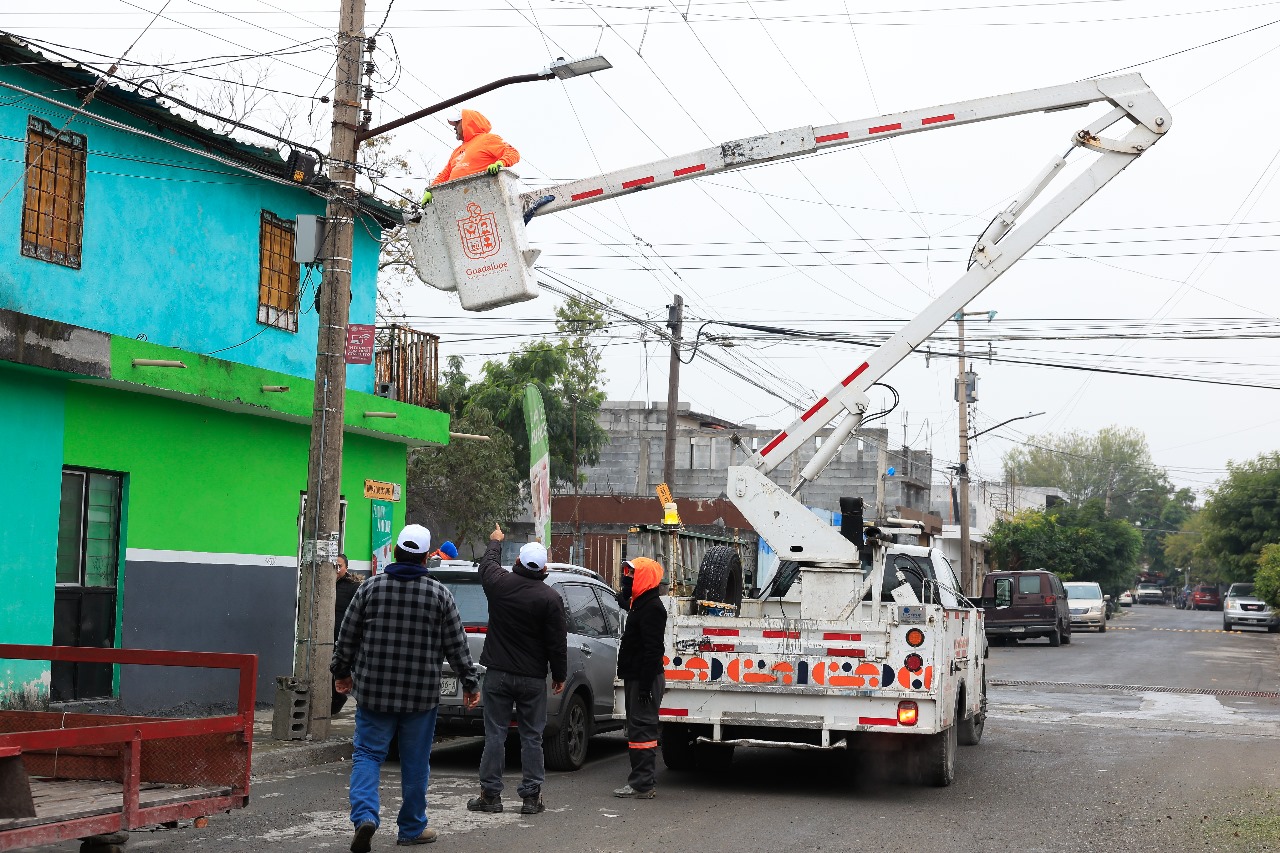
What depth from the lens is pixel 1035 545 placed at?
53875 millimetres

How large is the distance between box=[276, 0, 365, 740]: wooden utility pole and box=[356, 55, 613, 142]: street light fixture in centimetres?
31

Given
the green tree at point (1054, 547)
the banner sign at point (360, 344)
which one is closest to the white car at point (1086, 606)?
the green tree at point (1054, 547)

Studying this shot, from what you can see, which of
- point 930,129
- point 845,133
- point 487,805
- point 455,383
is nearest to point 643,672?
point 487,805

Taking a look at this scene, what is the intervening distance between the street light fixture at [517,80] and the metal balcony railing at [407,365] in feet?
20.1

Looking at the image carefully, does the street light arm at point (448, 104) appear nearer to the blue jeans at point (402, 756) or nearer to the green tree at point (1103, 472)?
the blue jeans at point (402, 756)

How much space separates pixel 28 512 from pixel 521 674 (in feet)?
19.1

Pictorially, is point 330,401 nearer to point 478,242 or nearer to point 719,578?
point 478,242

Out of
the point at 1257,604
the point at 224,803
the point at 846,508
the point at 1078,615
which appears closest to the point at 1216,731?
the point at 846,508

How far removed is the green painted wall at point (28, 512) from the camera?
12.4 metres

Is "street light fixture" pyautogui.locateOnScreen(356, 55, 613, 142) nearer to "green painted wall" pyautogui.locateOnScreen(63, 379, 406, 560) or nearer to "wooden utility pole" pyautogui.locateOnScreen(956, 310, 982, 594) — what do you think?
"green painted wall" pyautogui.locateOnScreen(63, 379, 406, 560)

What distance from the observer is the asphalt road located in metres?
8.70

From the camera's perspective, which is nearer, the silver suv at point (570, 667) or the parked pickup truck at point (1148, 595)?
the silver suv at point (570, 667)

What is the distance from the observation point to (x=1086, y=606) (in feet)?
147

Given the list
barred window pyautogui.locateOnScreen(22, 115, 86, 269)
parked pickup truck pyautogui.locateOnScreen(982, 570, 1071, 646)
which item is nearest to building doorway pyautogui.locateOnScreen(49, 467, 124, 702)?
barred window pyautogui.locateOnScreen(22, 115, 86, 269)
